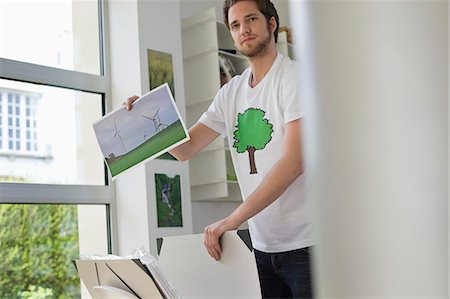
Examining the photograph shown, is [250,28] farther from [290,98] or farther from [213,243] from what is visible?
[213,243]

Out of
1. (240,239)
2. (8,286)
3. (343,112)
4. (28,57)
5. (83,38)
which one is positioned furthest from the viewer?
(83,38)

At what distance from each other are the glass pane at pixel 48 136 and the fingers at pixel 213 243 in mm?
1957

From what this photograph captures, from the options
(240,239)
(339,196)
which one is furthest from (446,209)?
(240,239)

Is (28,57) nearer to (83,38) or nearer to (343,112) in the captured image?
(83,38)

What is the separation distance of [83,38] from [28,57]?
0.37 m

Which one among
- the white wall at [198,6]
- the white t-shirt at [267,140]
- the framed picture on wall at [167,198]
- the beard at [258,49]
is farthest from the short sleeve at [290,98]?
the white wall at [198,6]

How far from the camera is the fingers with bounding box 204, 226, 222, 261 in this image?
1563 millimetres

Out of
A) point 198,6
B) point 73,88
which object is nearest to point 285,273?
point 73,88

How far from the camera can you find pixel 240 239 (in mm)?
1528

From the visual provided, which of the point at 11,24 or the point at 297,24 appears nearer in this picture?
the point at 297,24

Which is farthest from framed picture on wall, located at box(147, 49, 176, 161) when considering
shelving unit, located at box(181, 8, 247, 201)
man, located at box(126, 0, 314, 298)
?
man, located at box(126, 0, 314, 298)

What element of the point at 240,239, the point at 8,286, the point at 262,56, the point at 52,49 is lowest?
the point at 8,286

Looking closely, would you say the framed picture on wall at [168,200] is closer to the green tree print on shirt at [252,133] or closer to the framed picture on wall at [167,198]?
the framed picture on wall at [167,198]

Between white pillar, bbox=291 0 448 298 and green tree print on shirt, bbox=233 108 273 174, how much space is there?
1.89 metres
